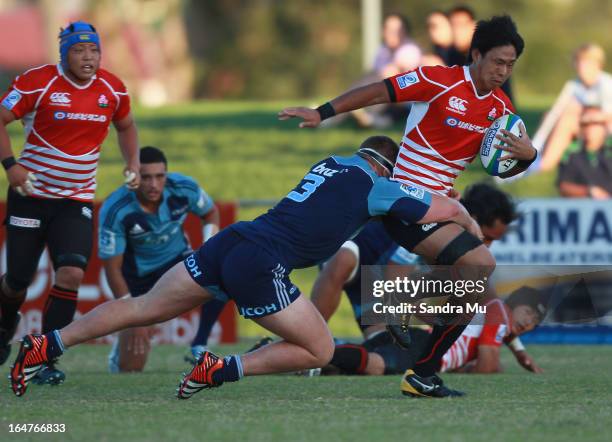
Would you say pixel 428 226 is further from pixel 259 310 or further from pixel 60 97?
pixel 60 97

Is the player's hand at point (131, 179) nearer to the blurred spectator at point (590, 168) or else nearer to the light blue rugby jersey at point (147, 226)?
the light blue rugby jersey at point (147, 226)

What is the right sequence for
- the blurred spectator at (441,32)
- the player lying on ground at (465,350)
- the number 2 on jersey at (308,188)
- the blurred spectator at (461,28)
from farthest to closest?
1. the blurred spectator at (441,32)
2. the blurred spectator at (461,28)
3. the player lying on ground at (465,350)
4. the number 2 on jersey at (308,188)

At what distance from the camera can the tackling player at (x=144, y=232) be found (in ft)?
33.8

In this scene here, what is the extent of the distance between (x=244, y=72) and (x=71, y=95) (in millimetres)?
32028

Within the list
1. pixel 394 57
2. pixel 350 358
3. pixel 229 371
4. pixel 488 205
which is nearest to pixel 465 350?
pixel 350 358

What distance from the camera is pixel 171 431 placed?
21.4 ft

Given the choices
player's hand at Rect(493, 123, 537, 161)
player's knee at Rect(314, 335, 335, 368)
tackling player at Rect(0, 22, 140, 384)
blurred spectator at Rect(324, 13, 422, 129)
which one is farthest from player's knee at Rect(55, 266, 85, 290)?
blurred spectator at Rect(324, 13, 422, 129)

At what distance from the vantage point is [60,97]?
905 cm

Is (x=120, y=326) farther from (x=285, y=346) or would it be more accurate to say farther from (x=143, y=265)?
(x=143, y=265)

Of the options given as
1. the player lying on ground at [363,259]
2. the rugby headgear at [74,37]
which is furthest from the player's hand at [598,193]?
the rugby headgear at [74,37]

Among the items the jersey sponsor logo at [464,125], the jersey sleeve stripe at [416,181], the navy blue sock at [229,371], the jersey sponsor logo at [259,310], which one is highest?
the jersey sponsor logo at [464,125]

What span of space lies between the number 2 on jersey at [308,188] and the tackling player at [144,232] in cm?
280

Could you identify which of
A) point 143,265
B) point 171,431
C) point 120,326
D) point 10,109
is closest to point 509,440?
point 171,431

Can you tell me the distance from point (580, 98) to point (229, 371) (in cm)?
958
